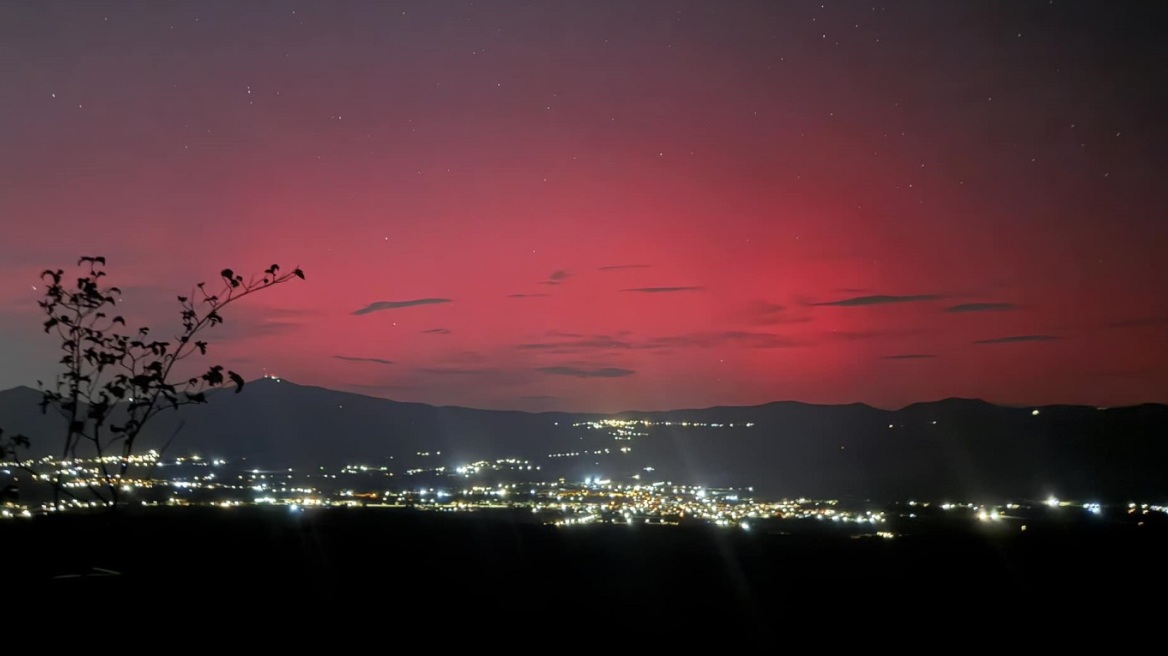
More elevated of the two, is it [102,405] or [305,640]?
[102,405]

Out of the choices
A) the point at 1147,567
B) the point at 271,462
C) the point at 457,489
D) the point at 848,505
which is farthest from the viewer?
the point at 271,462

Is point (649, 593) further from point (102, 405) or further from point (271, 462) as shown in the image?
point (271, 462)

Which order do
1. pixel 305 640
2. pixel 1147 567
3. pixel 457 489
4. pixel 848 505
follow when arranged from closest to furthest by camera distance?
pixel 305 640 → pixel 1147 567 → pixel 848 505 → pixel 457 489

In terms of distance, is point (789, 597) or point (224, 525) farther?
point (224, 525)

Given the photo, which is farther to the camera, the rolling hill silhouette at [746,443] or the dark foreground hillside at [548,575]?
the rolling hill silhouette at [746,443]

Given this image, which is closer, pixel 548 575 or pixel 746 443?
pixel 548 575

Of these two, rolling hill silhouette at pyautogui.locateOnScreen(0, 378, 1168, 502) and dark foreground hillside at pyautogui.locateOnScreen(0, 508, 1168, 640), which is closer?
dark foreground hillside at pyautogui.locateOnScreen(0, 508, 1168, 640)

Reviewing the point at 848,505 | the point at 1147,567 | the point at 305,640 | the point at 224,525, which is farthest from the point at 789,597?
the point at 848,505
